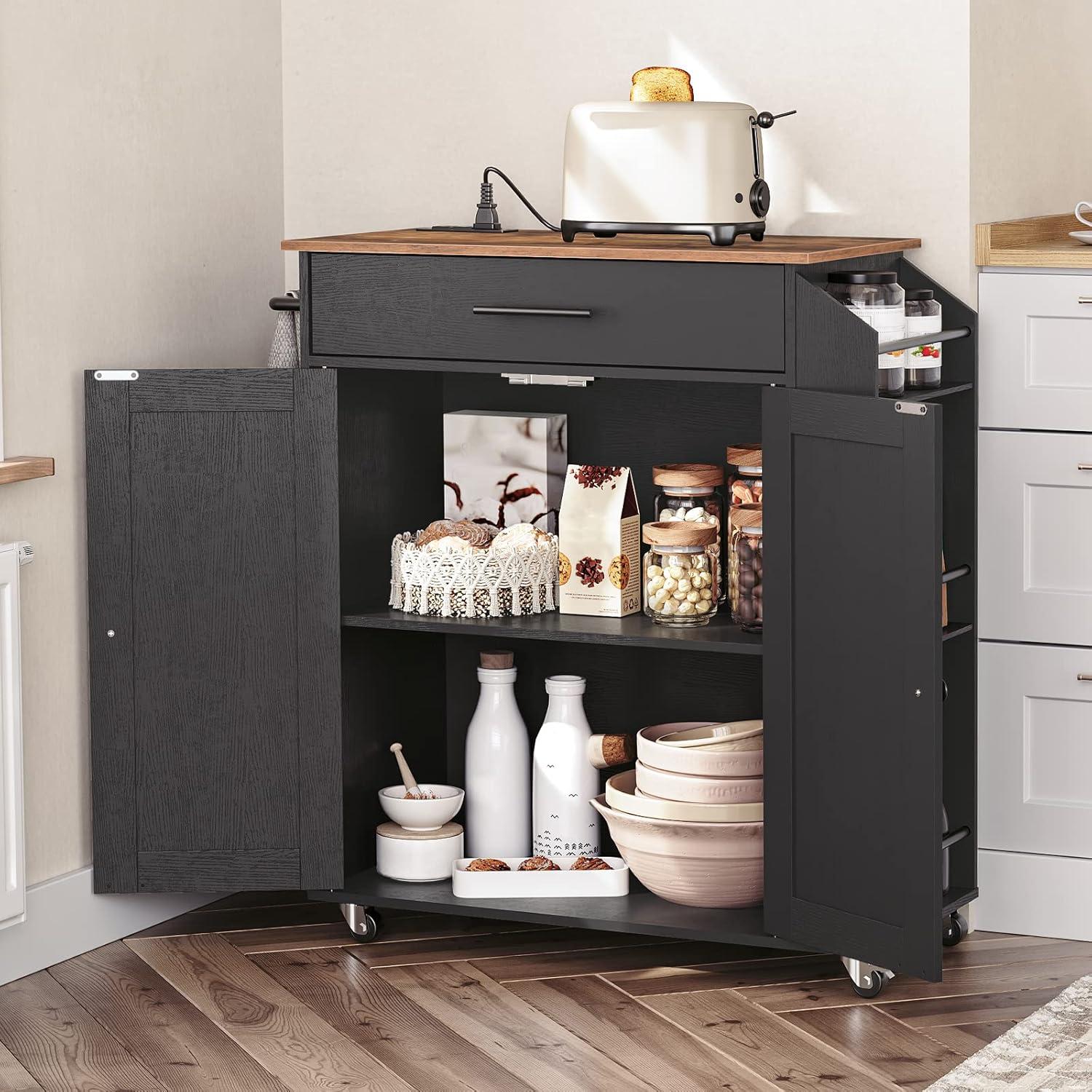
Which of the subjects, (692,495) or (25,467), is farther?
(692,495)

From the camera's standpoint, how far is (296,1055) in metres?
2.66

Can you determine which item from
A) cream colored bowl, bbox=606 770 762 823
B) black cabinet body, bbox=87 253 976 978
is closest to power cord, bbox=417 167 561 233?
black cabinet body, bbox=87 253 976 978

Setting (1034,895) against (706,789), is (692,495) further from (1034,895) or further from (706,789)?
(1034,895)

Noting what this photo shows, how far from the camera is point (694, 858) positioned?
2.90 m

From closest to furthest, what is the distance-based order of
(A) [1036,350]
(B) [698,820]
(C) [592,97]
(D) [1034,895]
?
(B) [698,820] → (A) [1036,350] → (D) [1034,895] → (C) [592,97]

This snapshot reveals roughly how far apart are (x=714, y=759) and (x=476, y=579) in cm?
48

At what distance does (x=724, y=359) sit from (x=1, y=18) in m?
1.21

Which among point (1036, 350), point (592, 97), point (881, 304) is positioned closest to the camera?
point (881, 304)

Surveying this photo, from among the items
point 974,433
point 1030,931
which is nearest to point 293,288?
point 974,433

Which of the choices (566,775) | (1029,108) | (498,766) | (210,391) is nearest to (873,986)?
(566,775)

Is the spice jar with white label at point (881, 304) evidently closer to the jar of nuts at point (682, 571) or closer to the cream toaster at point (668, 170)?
the cream toaster at point (668, 170)

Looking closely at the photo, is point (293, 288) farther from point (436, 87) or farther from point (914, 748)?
point (914, 748)

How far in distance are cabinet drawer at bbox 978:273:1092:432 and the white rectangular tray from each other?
97 centimetres

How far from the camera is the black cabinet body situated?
2.65m
